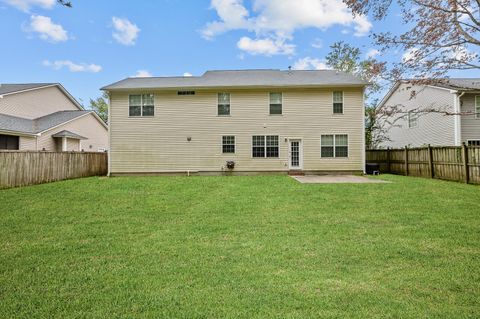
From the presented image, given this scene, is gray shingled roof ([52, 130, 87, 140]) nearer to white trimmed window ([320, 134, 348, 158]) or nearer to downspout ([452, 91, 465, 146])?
white trimmed window ([320, 134, 348, 158])

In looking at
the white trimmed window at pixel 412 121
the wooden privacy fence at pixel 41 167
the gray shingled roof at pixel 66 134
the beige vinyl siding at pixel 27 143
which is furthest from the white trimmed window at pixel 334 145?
the beige vinyl siding at pixel 27 143

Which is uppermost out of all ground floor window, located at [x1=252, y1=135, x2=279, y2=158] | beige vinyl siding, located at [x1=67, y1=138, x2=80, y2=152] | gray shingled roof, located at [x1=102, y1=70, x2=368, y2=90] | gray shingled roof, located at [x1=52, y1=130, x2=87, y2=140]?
gray shingled roof, located at [x1=102, y1=70, x2=368, y2=90]

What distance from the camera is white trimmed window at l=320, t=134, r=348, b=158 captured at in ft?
49.4

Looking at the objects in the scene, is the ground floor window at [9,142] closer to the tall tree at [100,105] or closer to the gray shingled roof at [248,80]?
the gray shingled roof at [248,80]

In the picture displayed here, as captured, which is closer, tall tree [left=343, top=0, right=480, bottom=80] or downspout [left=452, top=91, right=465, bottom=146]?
tall tree [left=343, top=0, right=480, bottom=80]

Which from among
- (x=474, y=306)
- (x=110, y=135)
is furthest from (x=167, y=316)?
(x=110, y=135)

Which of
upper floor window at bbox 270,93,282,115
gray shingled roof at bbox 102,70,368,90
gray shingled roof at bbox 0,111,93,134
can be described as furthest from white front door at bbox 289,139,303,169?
gray shingled roof at bbox 0,111,93,134

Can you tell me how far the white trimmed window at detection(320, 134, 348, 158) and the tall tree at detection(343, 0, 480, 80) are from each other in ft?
22.0

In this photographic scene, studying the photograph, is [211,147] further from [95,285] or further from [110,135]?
[95,285]

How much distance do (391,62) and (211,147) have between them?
30.8 feet

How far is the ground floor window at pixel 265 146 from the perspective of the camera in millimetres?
15219

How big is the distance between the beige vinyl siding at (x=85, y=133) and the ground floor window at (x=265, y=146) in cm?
1419

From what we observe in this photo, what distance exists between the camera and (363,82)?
14.8m

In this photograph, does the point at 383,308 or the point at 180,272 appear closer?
the point at 383,308
